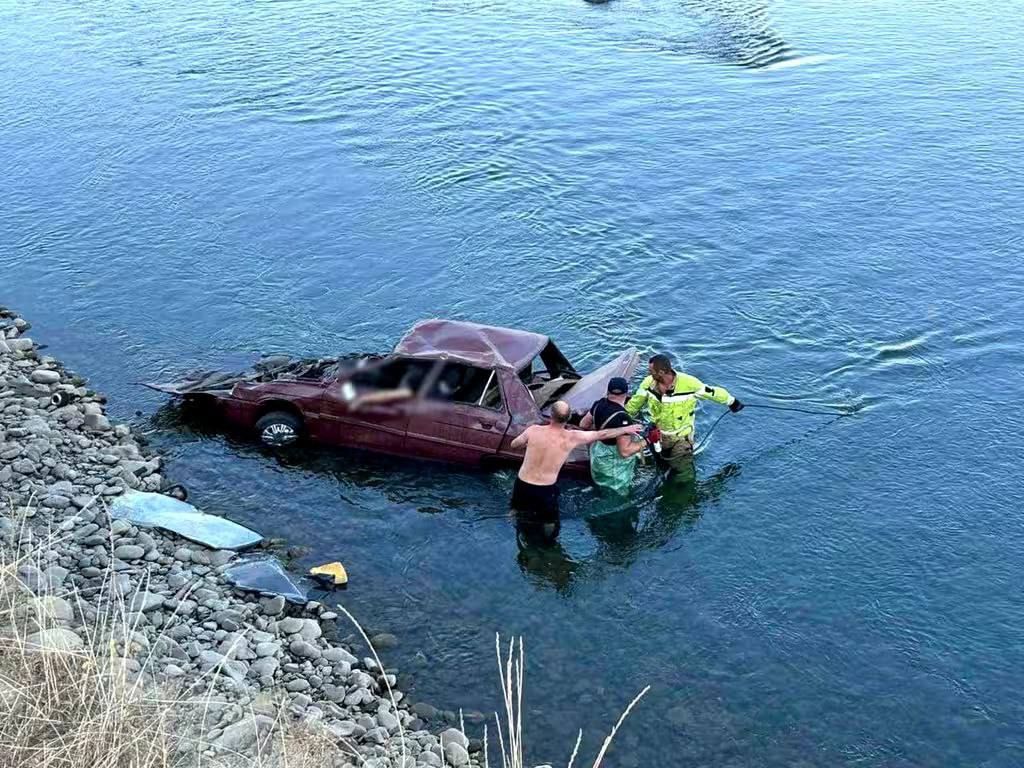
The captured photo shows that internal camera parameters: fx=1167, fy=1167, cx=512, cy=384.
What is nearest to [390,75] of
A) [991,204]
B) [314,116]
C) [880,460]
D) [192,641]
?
[314,116]

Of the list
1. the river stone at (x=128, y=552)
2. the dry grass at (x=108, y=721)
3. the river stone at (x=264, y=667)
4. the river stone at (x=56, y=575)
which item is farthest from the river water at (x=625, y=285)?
the river stone at (x=56, y=575)

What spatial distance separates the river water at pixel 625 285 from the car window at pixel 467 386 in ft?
3.31

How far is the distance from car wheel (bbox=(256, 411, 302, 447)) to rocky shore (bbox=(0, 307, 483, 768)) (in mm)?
1379

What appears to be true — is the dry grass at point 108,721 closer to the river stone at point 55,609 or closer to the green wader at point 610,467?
the river stone at point 55,609

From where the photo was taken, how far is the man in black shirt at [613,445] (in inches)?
512

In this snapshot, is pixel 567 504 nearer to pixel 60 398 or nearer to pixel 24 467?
pixel 24 467

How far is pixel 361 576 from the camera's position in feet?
42.6

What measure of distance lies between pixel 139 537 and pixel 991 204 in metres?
16.5

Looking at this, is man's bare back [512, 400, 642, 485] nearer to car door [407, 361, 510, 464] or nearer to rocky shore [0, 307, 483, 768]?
car door [407, 361, 510, 464]

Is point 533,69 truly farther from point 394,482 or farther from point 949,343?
point 394,482

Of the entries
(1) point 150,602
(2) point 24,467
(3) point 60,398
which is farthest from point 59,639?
(3) point 60,398

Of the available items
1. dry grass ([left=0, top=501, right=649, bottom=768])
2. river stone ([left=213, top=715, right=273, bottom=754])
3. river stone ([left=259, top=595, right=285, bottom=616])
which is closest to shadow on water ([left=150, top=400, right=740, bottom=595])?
river stone ([left=259, top=595, right=285, bottom=616])

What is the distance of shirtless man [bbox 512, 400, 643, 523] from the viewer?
12781 millimetres

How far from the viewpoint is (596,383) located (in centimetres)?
1418
